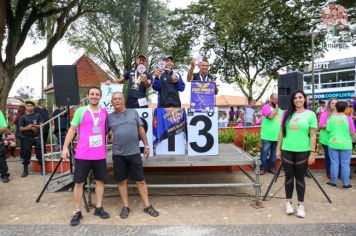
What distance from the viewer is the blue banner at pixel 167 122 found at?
5.98 metres

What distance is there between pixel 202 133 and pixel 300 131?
5.86 feet

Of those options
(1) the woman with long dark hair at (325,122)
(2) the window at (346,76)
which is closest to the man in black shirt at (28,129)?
(1) the woman with long dark hair at (325,122)

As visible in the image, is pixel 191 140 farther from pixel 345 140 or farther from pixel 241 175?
pixel 345 140

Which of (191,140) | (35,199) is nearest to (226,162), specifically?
(191,140)

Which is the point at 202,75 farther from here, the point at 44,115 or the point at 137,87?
the point at 44,115

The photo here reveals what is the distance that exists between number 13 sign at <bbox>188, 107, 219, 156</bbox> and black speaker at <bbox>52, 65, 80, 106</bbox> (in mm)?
2145

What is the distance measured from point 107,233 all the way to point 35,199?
2372 mm

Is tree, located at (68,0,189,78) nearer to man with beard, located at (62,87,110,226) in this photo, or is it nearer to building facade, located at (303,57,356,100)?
building facade, located at (303,57,356,100)

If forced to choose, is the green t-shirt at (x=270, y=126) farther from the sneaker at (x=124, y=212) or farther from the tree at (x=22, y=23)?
the tree at (x=22, y=23)

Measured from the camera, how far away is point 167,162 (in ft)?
18.5

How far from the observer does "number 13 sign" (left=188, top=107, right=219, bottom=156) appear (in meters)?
5.94

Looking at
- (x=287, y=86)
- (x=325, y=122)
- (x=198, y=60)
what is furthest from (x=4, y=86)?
(x=325, y=122)

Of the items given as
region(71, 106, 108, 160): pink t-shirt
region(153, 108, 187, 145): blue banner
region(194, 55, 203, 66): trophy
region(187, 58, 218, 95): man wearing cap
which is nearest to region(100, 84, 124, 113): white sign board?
region(153, 108, 187, 145): blue banner

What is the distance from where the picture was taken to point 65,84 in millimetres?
6082
